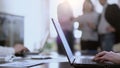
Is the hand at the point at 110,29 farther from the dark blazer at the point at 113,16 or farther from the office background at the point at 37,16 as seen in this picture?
the office background at the point at 37,16

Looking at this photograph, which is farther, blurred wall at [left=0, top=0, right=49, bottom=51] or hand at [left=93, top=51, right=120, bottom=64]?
blurred wall at [left=0, top=0, right=49, bottom=51]

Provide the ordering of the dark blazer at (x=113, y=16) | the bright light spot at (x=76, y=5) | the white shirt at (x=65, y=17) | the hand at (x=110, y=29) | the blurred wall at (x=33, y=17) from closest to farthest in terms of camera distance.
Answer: the dark blazer at (x=113, y=16) < the hand at (x=110, y=29) < the white shirt at (x=65, y=17) < the blurred wall at (x=33, y=17) < the bright light spot at (x=76, y=5)

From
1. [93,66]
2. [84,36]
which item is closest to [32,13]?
[84,36]

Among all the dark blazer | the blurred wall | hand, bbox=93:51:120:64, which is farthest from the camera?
the blurred wall

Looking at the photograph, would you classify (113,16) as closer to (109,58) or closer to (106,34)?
(106,34)

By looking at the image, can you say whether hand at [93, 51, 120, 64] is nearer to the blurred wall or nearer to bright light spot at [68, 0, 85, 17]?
the blurred wall

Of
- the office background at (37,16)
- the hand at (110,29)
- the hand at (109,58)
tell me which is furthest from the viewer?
the office background at (37,16)

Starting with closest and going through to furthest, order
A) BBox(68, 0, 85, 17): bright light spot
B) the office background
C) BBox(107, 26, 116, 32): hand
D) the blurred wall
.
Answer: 1. BBox(107, 26, 116, 32): hand
2. the blurred wall
3. the office background
4. BBox(68, 0, 85, 17): bright light spot

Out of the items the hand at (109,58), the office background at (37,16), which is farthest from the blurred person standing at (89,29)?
the hand at (109,58)

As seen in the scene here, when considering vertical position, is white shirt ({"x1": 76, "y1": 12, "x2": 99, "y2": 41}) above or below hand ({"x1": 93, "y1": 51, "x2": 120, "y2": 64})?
below

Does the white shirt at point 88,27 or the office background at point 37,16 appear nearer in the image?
the white shirt at point 88,27

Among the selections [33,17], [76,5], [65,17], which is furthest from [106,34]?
[33,17]

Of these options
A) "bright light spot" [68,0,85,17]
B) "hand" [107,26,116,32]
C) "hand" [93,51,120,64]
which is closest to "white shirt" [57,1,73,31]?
"bright light spot" [68,0,85,17]

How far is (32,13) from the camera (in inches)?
174
